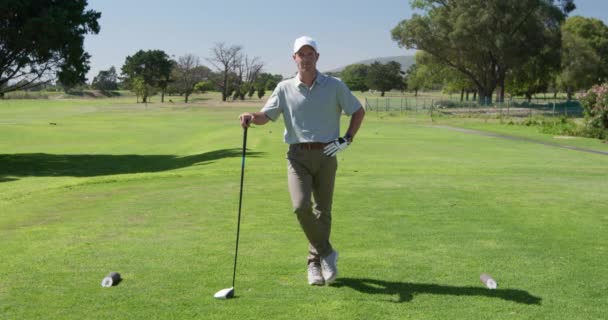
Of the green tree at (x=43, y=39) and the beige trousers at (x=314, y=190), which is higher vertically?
the green tree at (x=43, y=39)

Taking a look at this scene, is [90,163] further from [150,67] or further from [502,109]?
[150,67]

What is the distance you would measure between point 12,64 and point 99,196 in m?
18.8

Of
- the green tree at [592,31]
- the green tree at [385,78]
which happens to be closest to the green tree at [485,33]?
the green tree at [592,31]

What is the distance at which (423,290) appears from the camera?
5871mm

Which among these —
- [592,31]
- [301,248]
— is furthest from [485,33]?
[301,248]

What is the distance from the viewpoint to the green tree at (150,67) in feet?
474

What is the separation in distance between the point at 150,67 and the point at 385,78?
6885 centimetres

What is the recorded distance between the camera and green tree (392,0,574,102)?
80438 mm

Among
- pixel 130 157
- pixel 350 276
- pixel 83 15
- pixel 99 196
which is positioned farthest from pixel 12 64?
pixel 350 276

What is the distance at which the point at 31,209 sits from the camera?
11.4 m

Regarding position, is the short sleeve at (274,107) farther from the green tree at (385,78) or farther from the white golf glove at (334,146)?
the green tree at (385,78)

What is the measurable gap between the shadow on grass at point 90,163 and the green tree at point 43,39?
374 cm

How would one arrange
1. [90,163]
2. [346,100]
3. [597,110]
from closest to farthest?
[346,100]
[90,163]
[597,110]

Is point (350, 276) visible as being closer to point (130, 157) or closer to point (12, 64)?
point (130, 157)
